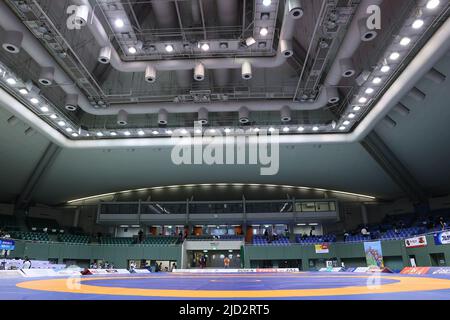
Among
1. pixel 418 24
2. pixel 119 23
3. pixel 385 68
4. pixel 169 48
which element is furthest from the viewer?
pixel 385 68

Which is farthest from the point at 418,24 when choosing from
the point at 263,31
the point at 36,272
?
the point at 36,272

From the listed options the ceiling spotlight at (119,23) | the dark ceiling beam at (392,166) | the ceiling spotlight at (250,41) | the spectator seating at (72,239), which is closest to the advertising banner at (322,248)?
the dark ceiling beam at (392,166)

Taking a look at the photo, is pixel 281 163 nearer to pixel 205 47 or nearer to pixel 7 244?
pixel 205 47

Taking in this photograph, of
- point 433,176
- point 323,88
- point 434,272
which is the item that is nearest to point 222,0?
point 323,88

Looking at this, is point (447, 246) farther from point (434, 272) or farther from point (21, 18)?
point (21, 18)

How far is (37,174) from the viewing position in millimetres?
31891

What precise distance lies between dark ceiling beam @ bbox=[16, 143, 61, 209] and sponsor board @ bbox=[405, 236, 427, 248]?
3249 cm

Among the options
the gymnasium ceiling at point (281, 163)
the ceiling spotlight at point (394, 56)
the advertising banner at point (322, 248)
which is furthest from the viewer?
the advertising banner at point (322, 248)

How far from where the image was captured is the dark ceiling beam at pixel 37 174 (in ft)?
95.4

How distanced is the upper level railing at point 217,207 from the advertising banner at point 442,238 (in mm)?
17485

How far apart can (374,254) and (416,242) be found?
16.7 ft

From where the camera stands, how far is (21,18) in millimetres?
13734

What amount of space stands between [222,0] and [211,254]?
33.3 metres

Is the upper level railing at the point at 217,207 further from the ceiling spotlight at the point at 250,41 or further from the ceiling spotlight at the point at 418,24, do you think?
the ceiling spotlight at the point at 418,24
